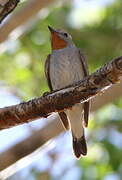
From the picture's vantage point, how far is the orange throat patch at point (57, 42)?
7090mm

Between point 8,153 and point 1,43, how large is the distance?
58.4 inches

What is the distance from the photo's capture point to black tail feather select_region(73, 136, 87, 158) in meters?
6.10

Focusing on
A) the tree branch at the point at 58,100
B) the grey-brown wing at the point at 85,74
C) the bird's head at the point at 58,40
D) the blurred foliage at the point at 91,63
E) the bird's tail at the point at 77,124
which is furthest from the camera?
the blurred foliage at the point at 91,63

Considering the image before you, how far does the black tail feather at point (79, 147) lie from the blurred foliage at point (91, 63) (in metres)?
1.77

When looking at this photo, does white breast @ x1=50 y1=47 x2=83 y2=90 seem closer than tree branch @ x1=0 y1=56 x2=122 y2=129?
No

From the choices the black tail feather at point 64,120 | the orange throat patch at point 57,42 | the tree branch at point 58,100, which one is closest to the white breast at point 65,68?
the orange throat patch at point 57,42

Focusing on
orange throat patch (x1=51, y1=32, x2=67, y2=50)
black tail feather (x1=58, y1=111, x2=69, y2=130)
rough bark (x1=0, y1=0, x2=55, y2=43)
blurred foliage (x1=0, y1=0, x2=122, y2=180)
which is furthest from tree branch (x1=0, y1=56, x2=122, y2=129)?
blurred foliage (x1=0, y1=0, x2=122, y2=180)

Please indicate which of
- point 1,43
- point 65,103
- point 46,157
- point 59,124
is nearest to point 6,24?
point 1,43

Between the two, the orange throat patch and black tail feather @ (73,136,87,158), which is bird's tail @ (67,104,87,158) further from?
the orange throat patch

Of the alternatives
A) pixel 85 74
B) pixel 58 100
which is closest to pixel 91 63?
pixel 85 74

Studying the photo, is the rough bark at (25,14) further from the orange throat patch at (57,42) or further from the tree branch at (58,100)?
the tree branch at (58,100)

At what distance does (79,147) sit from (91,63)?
8.51 ft

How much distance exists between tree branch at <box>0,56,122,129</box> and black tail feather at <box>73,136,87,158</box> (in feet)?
6.29

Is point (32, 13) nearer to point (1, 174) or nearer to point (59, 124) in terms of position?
point (59, 124)
